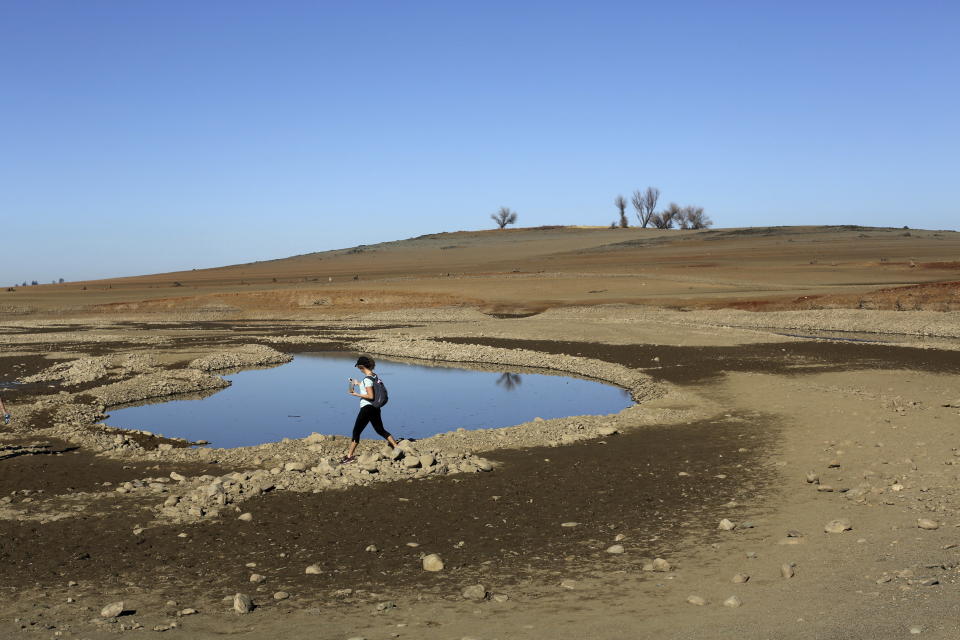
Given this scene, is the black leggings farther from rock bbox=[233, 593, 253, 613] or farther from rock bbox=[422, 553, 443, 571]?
rock bbox=[233, 593, 253, 613]

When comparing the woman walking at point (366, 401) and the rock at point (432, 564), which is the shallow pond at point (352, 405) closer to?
the woman walking at point (366, 401)

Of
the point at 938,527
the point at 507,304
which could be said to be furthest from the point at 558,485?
the point at 507,304

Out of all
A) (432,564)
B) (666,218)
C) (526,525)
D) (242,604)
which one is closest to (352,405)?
(526,525)

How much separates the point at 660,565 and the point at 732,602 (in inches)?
49.6

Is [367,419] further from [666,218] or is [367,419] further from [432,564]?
[666,218]

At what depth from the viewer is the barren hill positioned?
183ft

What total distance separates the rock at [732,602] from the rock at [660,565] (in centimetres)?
112

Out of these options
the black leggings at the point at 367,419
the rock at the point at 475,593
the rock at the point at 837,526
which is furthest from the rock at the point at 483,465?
the rock at the point at 837,526

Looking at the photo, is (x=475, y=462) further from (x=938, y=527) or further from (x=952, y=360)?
(x=952, y=360)

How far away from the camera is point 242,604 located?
8.29m

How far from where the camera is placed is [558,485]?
43.5 ft

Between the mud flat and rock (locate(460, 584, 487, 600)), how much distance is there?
92 mm

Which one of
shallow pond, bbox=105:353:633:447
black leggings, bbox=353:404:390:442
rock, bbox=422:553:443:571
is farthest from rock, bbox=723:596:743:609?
shallow pond, bbox=105:353:633:447

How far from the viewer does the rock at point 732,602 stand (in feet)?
26.4
